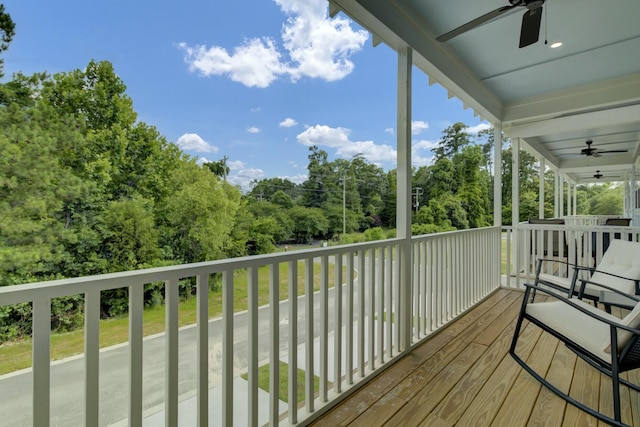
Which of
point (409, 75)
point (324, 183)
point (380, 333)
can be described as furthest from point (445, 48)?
point (380, 333)

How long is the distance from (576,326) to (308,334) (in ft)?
5.64

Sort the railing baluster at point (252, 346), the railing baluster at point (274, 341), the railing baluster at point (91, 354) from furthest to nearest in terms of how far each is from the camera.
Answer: the railing baluster at point (274, 341) < the railing baluster at point (252, 346) < the railing baluster at point (91, 354)

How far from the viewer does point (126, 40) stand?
1.53 m

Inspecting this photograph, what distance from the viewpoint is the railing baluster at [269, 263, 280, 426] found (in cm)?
156

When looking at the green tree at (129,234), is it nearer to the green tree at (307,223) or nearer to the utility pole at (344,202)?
the green tree at (307,223)

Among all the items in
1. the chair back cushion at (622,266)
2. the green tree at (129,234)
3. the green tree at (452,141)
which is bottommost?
the chair back cushion at (622,266)

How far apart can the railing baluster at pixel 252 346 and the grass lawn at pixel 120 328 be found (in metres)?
0.04

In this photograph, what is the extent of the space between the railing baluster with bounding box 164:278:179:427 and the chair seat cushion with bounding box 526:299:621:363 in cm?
222

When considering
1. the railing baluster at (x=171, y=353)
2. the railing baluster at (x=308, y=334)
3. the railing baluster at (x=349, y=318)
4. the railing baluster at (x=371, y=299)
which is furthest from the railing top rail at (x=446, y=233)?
the railing baluster at (x=171, y=353)

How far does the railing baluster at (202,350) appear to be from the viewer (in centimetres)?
127

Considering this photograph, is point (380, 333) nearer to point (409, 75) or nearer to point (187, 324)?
point (187, 324)

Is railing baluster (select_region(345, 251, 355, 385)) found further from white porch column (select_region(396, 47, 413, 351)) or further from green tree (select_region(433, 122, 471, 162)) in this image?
green tree (select_region(433, 122, 471, 162))

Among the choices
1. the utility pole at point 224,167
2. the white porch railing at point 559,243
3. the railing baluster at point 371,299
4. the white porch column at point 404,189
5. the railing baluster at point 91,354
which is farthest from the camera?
the white porch railing at point 559,243

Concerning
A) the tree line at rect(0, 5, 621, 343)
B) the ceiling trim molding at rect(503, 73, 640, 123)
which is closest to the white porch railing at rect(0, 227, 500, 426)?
the tree line at rect(0, 5, 621, 343)
